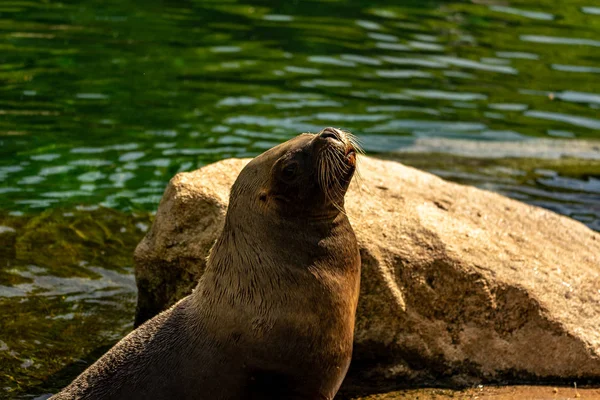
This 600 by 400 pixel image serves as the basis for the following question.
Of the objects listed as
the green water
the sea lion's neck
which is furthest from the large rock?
the green water

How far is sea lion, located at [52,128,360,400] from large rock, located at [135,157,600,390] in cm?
95

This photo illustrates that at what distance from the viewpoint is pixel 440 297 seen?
615 centimetres

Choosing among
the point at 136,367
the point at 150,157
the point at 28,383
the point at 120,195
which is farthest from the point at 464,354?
the point at 150,157

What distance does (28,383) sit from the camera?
240 inches

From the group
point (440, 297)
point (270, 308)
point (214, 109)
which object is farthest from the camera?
point (214, 109)

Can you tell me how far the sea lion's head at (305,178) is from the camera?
4.93m

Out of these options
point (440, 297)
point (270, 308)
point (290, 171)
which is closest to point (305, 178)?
point (290, 171)

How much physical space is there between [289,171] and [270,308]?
685 mm

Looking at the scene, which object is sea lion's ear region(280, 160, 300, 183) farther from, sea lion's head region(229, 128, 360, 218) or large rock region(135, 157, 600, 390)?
large rock region(135, 157, 600, 390)

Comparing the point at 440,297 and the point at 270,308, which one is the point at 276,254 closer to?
the point at 270,308

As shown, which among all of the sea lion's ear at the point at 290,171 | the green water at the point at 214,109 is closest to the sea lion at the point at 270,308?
the sea lion's ear at the point at 290,171

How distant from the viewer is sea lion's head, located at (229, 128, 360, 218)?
4930mm

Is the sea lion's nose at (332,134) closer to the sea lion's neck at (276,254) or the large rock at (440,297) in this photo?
the sea lion's neck at (276,254)

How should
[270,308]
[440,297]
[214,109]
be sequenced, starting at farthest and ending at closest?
[214,109] < [440,297] < [270,308]
